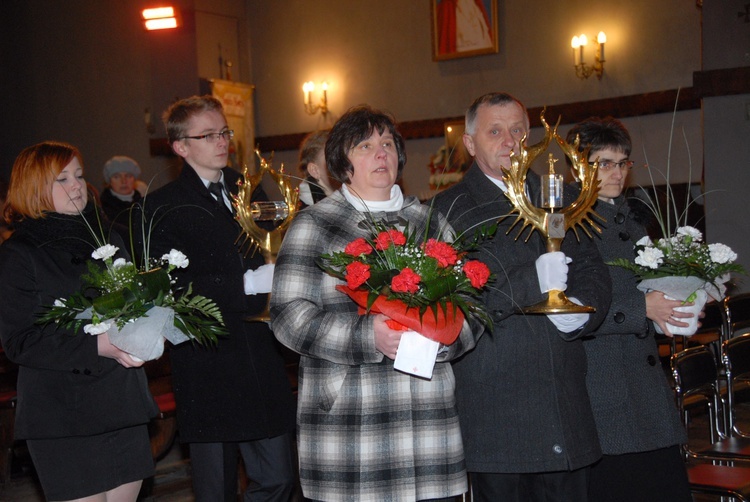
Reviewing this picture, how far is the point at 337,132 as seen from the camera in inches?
111

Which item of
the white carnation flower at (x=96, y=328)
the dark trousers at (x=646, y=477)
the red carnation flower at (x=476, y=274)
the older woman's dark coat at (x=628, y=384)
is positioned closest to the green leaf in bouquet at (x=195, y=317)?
the white carnation flower at (x=96, y=328)

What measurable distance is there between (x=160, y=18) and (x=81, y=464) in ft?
31.0

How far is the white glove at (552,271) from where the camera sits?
274cm

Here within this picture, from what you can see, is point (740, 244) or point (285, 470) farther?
point (740, 244)

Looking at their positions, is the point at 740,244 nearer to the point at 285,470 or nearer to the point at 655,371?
the point at 655,371

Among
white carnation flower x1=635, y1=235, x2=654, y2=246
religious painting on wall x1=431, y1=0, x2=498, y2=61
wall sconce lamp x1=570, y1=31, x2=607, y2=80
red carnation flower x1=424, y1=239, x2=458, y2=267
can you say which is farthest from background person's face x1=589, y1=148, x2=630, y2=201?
religious painting on wall x1=431, y1=0, x2=498, y2=61

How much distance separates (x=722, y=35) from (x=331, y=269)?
20.1 ft

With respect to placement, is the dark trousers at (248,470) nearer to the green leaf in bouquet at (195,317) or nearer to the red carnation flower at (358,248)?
the green leaf in bouquet at (195,317)

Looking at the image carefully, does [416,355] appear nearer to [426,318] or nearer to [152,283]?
[426,318]

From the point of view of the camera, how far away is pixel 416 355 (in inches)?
95.8

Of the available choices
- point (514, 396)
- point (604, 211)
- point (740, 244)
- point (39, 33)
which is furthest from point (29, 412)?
point (39, 33)

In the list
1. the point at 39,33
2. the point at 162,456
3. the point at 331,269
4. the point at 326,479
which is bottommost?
the point at 162,456

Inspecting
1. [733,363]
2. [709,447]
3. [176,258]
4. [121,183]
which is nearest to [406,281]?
[176,258]

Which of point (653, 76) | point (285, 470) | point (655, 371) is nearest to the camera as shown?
point (655, 371)
